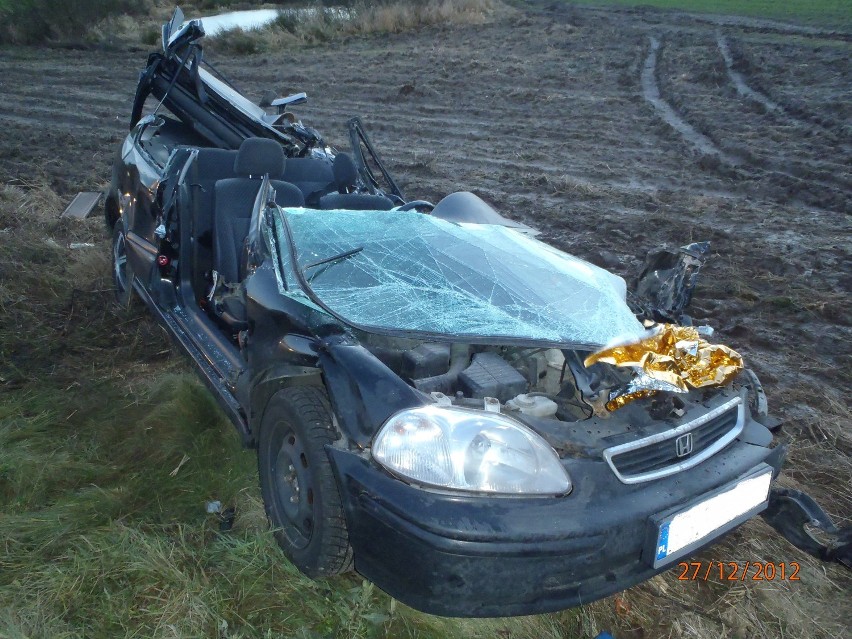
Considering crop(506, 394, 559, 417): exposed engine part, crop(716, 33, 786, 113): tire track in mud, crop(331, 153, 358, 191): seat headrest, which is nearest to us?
crop(506, 394, 559, 417): exposed engine part

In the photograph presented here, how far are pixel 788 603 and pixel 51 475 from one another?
2.90 m

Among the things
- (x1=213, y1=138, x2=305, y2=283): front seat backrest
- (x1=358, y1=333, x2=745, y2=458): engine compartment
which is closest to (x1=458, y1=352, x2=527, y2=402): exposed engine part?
(x1=358, y1=333, x2=745, y2=458): engine compartment

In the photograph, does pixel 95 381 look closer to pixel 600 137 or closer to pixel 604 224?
pixel 604 224

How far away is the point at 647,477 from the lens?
2.12m

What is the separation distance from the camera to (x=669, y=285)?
325 centimetres

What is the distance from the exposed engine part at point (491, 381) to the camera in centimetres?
229

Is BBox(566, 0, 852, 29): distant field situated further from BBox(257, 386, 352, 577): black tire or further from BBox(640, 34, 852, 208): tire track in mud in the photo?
BBox(257, 386, 352, 577): black tire

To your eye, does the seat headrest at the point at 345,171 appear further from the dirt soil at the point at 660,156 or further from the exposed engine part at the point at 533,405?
the dirt soil at the point at 660,156

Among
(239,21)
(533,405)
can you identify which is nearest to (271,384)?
(533,405)

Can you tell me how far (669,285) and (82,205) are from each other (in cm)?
589

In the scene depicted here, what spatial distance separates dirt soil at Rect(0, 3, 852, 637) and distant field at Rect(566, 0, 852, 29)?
2.43 metres

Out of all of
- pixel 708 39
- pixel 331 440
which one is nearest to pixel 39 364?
pixel 331 440

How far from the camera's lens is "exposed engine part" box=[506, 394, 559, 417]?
2285 millimetres
